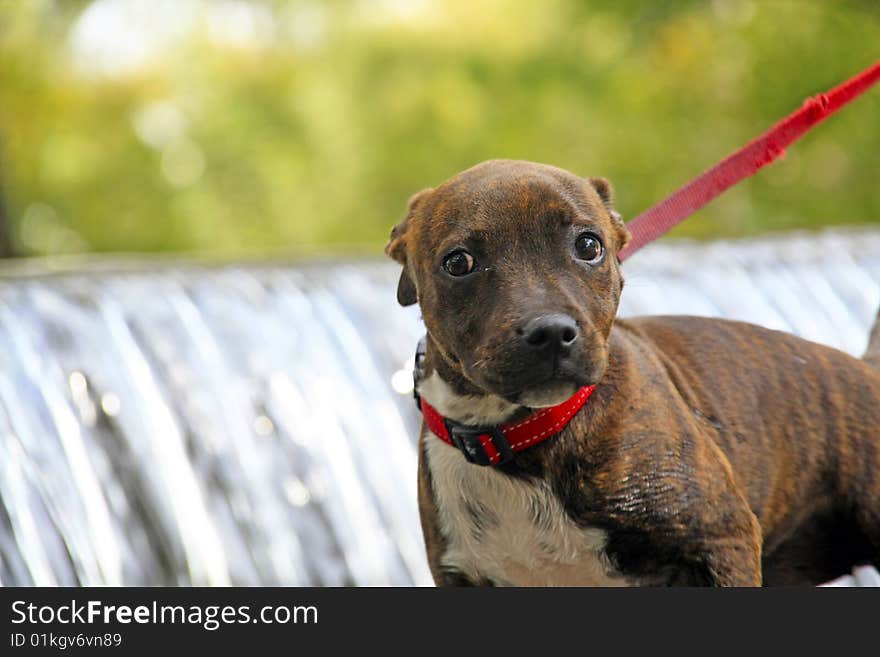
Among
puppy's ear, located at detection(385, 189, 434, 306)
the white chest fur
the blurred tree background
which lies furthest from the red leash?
the blurred tree background

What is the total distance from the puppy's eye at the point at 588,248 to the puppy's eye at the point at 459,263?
21 cm

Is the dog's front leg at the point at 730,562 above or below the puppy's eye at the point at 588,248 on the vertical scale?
below

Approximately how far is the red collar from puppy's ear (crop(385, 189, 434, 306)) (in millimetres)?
308

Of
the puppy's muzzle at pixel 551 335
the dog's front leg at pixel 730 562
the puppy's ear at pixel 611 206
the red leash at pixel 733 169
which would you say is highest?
the red leash at pixel 733 169

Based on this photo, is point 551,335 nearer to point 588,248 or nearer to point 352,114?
point 588,248

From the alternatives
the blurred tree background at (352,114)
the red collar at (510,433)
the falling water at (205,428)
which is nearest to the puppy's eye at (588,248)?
the red collar at (510,433)

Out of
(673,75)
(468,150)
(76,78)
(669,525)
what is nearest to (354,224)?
(468,150)

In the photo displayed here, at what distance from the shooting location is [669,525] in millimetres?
2562

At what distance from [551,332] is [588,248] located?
28cm

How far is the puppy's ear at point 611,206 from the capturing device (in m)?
2.71

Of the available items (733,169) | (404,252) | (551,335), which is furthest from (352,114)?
(551,335)

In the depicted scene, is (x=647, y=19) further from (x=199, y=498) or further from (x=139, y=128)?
(x=199, y=498)

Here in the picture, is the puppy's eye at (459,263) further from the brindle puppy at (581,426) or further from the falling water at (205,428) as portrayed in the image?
the falling water at (205,428)

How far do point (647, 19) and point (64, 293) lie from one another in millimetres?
10058
